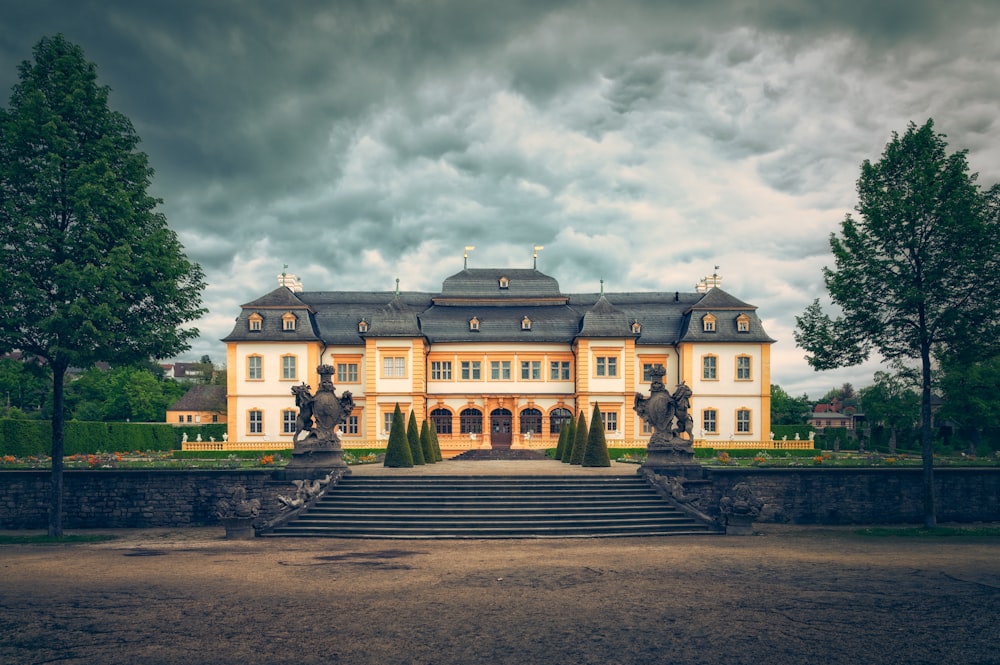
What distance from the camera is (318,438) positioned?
826 inches

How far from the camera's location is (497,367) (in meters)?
46.8

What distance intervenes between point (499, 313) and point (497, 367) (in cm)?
420

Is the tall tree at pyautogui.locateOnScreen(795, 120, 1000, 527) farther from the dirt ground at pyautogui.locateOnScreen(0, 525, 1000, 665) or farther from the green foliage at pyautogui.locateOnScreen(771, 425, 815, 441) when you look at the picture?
the green foliage at pyautogui.locateOnScreen(771, 425, 815, 441)

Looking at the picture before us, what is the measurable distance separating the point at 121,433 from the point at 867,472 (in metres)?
43.0

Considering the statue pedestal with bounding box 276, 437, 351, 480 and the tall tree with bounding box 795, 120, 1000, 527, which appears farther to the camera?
the statue pedestal with bounding box 276, 437, 351, 480

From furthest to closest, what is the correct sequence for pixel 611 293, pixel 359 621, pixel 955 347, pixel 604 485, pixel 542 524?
pixel 611 293, pixel 604 485, pixel 955 347, pixel 542 524, pixel 359 621

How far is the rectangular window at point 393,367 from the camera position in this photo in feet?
146

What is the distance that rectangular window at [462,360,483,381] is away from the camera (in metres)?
46.6

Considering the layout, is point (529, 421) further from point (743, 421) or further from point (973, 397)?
point (973, 397)

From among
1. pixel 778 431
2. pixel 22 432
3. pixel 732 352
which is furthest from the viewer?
pixel 778 431

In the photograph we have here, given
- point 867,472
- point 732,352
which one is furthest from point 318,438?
point 732,352

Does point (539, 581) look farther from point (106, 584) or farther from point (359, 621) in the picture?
point (106, 584)

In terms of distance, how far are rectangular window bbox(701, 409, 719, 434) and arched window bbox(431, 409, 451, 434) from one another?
17.6 metres

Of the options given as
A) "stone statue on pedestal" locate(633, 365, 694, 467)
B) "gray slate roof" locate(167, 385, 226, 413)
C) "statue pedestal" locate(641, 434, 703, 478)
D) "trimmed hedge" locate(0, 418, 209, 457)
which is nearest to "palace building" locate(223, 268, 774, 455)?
"trimmed hedge" locate(0, 418, 209, 457)
